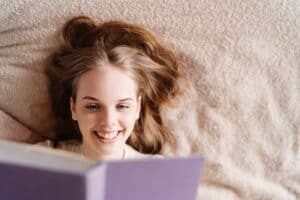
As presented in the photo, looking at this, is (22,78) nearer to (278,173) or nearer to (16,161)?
(16,161)

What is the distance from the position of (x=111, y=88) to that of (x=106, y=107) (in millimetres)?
41

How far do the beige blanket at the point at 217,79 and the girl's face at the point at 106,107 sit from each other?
17 centimetres

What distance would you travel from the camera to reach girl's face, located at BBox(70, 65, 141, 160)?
0.86 meters

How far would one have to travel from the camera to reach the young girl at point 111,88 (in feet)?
2.87

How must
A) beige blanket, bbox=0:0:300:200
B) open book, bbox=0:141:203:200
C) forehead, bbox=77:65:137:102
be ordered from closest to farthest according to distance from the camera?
open book, bbox=0:141:203:200, forehead, bbox=77:65:137:102, beige blanket, bbox=0:0:300:200

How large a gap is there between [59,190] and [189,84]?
613 mm

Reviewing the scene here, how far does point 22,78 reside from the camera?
3.28ft

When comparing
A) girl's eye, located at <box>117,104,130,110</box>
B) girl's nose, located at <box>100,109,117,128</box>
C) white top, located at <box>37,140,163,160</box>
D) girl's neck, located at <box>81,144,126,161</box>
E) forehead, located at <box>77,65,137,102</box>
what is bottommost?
girl's neck, located at <box>81,144,126,161</box>

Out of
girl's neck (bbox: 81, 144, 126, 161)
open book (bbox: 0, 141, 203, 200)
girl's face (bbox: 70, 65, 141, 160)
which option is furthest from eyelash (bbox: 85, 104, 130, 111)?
open book (bbox: 0, 141, 203, 200)

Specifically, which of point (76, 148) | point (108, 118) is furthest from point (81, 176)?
point (76, 148)

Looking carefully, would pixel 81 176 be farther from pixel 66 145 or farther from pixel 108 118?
pixel 66 145

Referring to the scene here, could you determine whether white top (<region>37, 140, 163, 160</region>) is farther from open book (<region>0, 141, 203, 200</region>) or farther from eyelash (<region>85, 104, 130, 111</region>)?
open book (<region>0, 141, 203, 200</region>)

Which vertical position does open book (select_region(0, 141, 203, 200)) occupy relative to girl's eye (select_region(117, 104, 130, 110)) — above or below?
below

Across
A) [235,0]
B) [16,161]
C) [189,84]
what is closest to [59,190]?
[16,161]
